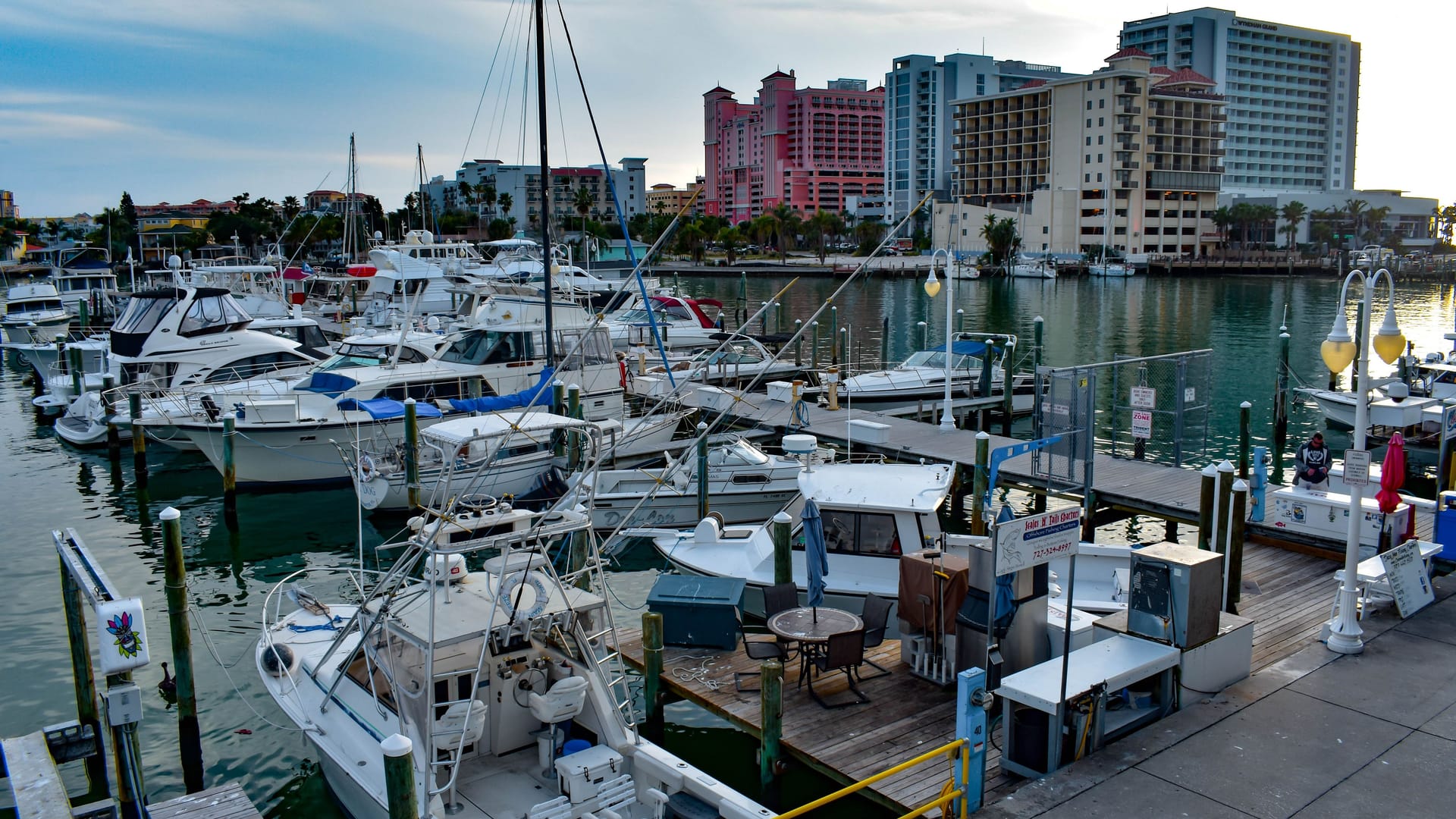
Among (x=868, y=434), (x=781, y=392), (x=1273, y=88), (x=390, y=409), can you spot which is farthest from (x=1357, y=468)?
(x=1273, y=88)

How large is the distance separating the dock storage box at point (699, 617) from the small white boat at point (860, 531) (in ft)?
2.81

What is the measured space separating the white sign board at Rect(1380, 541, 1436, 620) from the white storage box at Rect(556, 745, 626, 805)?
373 inches

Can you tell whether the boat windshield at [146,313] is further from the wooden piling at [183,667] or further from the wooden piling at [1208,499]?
the wooden piling at [1208,499]

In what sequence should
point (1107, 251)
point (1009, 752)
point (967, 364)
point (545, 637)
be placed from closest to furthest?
point (1009, 752), point (545, 637), point (967, 364), point (1107, 251)

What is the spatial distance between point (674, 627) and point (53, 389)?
→ 3057 centimetres

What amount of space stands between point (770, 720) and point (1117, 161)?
399 ft

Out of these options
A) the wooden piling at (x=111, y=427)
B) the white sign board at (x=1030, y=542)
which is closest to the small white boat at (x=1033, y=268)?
the wooden piling at (x=111, y=427)

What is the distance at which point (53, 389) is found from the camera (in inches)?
1324

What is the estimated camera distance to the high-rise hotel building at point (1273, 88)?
173 meters

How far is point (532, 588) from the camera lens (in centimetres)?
991

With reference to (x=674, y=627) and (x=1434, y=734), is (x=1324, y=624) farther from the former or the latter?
(x=674, y=627)

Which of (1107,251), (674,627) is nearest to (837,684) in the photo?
(674,627)

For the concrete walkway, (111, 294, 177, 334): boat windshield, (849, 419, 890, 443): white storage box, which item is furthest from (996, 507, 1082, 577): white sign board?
(111, 294, 177, 334): boat windshield

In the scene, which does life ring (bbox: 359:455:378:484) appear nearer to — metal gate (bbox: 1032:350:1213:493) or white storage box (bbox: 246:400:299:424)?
white storage box (bbox: 246:400:299:424)
